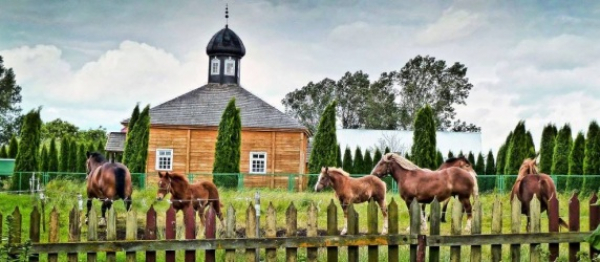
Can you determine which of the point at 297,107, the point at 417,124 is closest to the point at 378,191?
the point at 417,124

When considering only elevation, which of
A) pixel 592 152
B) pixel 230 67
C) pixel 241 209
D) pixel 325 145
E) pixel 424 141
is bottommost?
pixel 241 209

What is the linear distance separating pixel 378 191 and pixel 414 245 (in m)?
6.53

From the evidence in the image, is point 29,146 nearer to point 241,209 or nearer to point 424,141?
point 241,209

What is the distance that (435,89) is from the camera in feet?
168

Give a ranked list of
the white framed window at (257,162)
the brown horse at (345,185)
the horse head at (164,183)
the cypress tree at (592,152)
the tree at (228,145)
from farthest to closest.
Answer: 1. the white framed window at (257,162)
2. the tree at (228,145)
3. the cypress tree at (592,152)
4. the brown horse at (345,185)
5. the horse head at (164,183)

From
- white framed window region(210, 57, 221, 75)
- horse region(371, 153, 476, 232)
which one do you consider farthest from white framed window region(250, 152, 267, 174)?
horse region(371, 153, 476, 232)

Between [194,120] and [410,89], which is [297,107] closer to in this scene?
[410,89]

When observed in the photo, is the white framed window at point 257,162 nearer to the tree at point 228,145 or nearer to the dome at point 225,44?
the tree at point 228,145

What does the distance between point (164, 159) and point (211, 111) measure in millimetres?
3319

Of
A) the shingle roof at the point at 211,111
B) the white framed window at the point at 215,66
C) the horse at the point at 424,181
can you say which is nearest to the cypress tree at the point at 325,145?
the shingle roof at the point at 211,111

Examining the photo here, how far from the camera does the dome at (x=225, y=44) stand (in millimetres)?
38656

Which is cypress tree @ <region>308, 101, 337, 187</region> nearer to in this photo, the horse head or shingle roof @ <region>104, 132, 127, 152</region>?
shingle roof @ <region>104, 132, 127, 152</region>

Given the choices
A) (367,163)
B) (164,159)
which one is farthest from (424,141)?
(164,159)

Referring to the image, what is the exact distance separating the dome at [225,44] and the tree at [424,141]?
13686mm
